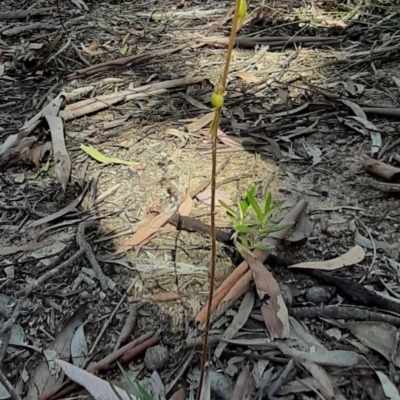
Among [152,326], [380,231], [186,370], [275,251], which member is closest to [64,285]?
[152,326]

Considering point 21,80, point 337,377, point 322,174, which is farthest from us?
point 21,80

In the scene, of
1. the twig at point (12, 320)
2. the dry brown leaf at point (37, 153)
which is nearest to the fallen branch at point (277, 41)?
the dry brown leaf at point (37, 153)

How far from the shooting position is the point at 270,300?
1.45 meters

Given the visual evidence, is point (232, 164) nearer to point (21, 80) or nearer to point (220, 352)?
point (220, 352)

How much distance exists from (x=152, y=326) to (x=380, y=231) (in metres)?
0.68

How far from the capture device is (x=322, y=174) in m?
1.93

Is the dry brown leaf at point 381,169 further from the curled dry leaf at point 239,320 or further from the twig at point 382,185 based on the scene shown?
the curled dry leaf at point 239,320

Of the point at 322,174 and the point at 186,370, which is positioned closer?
the point at 186,370

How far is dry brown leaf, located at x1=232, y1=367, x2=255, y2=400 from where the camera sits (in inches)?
49.6

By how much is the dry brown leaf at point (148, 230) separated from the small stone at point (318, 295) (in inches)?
18.9

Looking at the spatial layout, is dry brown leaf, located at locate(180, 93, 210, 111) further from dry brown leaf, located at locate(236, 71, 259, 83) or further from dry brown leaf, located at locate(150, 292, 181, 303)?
dry brown leaf, located at locate(150, 292, 181, 303)

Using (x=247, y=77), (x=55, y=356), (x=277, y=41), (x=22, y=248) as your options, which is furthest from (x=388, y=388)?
(x=277, y=41)

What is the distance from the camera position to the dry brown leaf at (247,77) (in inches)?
100.0

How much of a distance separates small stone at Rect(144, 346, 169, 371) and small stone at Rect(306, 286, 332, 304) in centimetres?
38
